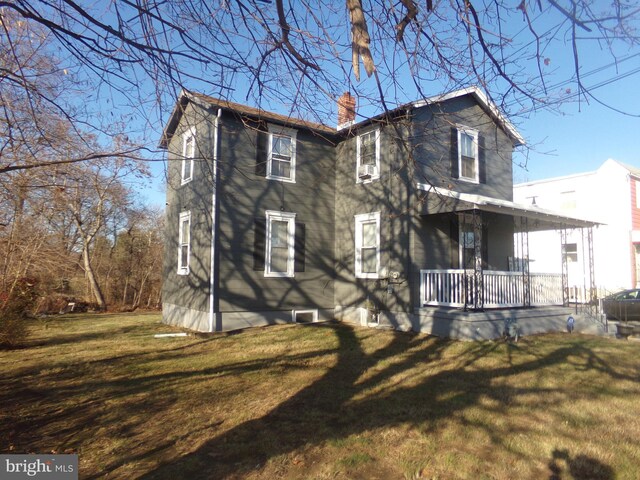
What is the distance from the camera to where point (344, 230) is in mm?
13203

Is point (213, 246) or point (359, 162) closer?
point (213, 246)

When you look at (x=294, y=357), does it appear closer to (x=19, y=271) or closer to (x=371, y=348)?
(x=371, y=348)

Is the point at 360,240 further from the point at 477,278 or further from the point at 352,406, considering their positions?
the point at 352,406

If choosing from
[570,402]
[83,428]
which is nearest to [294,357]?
[83,428]

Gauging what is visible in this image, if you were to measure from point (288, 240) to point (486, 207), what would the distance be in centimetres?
548

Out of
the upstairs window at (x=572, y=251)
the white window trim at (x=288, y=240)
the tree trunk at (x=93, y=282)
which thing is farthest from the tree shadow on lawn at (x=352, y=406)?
the tree trunk at (x=93, y=282)

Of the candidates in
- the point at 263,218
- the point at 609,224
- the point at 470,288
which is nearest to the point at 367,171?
the point at 263,218

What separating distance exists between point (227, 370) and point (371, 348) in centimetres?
312

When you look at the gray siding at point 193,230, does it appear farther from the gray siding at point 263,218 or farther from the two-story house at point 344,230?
the gray siding at point 263,218

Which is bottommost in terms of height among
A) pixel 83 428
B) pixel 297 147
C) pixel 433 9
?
pixel 83 428

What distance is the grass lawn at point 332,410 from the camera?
150 inches

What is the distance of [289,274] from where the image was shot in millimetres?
12430

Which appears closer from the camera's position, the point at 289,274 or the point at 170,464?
the point at 170,464

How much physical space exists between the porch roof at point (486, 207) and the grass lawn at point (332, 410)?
3.02 m
